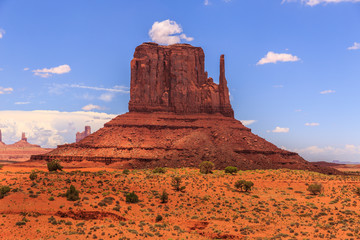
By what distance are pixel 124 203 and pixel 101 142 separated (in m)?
58.3

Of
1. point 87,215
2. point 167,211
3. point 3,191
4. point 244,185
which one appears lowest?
point 167,211

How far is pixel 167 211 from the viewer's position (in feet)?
128

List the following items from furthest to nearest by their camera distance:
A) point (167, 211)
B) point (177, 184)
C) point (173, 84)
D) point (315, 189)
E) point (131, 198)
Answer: point (173, 84)
point (315, 189)
point (177, 184)
point (131, 198)
point (167, 211)

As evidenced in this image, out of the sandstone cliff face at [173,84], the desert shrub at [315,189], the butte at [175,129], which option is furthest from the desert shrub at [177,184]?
the sandstone cliff face at [173,84]

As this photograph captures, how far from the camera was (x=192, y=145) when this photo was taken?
308 feet

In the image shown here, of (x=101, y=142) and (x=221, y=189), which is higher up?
(x=101, y=142)

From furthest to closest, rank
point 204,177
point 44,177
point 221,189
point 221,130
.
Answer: point 221,130 → point 204,177 → point 221,189 → point 44,177

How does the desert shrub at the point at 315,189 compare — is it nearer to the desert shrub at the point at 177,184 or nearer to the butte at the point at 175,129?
the desert shrub at the point at 177,184

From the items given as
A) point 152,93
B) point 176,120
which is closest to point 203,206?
point 176,120

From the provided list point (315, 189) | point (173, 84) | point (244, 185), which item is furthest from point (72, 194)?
point (173, 84)

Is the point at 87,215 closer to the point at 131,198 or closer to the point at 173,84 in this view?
the point at 131,198

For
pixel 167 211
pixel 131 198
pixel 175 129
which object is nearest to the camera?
pixel 167 211

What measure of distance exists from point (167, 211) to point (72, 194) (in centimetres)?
952

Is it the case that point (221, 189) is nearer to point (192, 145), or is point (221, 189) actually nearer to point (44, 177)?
point (44, 177)
